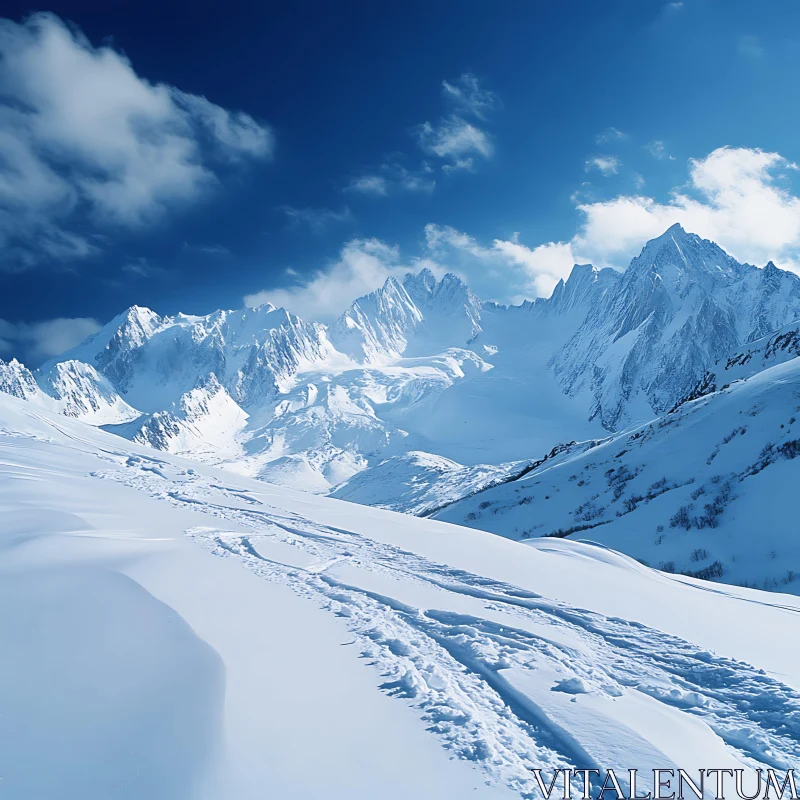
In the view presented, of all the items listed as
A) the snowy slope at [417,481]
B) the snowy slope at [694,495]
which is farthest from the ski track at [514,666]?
the snowy slope at [417,481]

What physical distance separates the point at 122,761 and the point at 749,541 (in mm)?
16921

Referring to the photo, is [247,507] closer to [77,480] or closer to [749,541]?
[77,480]

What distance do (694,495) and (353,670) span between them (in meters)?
18.7

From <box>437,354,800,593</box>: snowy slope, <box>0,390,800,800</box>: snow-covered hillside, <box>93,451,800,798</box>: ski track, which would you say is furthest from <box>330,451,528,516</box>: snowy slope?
<box>93,451,800,798</box>: ski track

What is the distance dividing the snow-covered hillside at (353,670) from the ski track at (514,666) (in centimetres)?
2

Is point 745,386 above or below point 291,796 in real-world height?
above

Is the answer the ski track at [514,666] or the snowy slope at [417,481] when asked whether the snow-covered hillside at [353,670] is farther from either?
the snowy slope at [417,481]

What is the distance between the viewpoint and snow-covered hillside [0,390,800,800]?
2990 mm

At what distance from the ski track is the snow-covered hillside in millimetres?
24

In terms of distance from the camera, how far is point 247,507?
1177 centimetres

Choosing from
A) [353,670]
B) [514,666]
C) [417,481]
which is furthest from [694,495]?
[417,481]

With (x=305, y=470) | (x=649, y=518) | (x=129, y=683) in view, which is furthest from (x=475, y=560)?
(x=305, y=470)

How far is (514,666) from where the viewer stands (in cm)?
450

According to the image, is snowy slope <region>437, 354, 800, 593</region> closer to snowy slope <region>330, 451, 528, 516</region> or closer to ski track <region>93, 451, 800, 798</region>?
ski track <region>93, 451, 800, 798</region>
